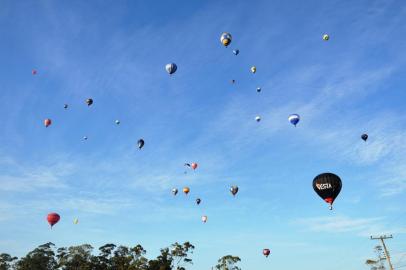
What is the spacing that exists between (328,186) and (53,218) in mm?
32796

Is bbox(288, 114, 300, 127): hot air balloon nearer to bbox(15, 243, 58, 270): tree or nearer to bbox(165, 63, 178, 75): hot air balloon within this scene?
bbox(165, 63, 178, 75): hot air balloon

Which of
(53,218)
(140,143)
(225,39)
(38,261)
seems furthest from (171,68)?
(38,261)

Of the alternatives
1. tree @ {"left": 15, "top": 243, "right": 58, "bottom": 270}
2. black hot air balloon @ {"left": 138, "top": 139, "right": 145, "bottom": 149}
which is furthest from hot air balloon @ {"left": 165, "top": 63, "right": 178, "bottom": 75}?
tree @ {"left": 15, "top": 243, "right": 58, "bottom": 270}

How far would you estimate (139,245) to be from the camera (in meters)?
76.3

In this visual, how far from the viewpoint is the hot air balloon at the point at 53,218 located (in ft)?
148

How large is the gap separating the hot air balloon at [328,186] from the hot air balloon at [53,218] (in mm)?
31525

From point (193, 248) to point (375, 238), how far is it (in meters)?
37.6

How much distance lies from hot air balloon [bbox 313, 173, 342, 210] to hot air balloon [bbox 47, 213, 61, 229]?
31.5m

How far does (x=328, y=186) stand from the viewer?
110 ft

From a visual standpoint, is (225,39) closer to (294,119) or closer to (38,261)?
(294,119)

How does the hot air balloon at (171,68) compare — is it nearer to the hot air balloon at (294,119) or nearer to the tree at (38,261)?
the hot air balloon at (294,119)

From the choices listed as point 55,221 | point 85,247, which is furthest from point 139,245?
point 85,247

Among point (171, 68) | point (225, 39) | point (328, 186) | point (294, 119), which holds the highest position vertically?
point (225, 39)

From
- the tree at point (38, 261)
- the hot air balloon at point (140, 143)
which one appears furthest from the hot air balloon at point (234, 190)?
the tree at point (38, 261)
